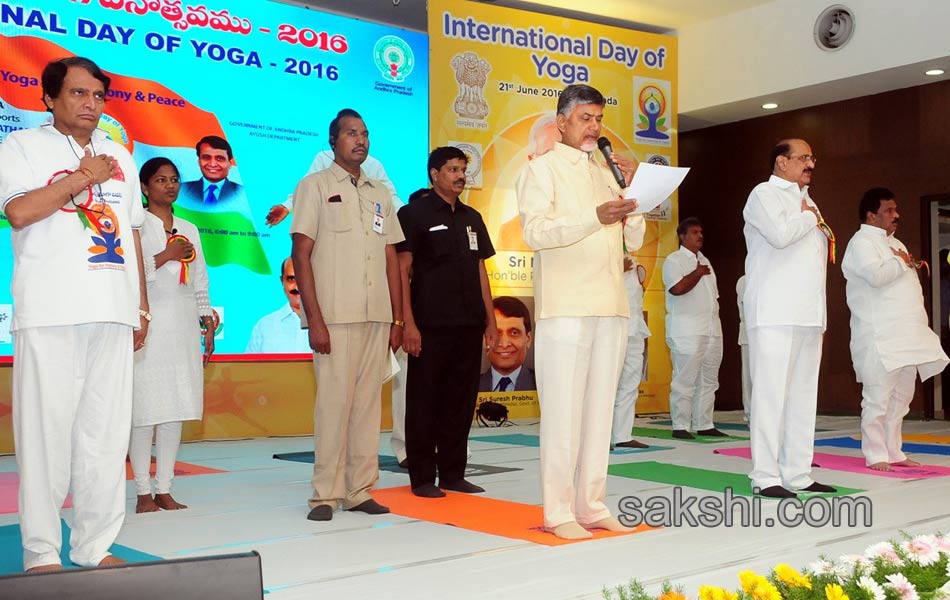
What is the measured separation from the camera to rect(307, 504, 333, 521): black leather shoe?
3953mm

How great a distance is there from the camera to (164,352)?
14.0 ft

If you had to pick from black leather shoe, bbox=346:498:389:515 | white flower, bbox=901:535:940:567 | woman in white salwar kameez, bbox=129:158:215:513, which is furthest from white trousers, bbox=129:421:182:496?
white flower, bbox=901:535:940:567

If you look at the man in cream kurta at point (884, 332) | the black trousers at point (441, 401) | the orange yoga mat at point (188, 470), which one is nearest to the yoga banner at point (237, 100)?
the orange yoga mat at point (188, 470)

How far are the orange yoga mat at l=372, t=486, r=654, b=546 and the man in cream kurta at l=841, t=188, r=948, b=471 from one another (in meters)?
2.41

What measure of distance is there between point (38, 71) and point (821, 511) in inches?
241

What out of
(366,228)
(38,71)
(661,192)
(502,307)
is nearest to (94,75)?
(366,228)

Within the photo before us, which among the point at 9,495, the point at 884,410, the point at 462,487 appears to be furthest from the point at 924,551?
the point at 9,495

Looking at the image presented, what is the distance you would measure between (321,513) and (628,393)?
3592mm

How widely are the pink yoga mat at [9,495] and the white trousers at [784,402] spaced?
127 inches

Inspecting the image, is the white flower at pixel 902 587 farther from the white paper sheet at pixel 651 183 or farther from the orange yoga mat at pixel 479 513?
the orange yoga mat at pixel 479 513

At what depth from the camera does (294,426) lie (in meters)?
8.13

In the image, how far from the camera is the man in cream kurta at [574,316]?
11.5 ft

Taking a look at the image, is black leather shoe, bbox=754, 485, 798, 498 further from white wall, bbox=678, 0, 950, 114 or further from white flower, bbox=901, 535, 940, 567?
white wall, bbox=678, 0, 950, 114

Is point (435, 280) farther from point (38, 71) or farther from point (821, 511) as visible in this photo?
point (38, 71)
